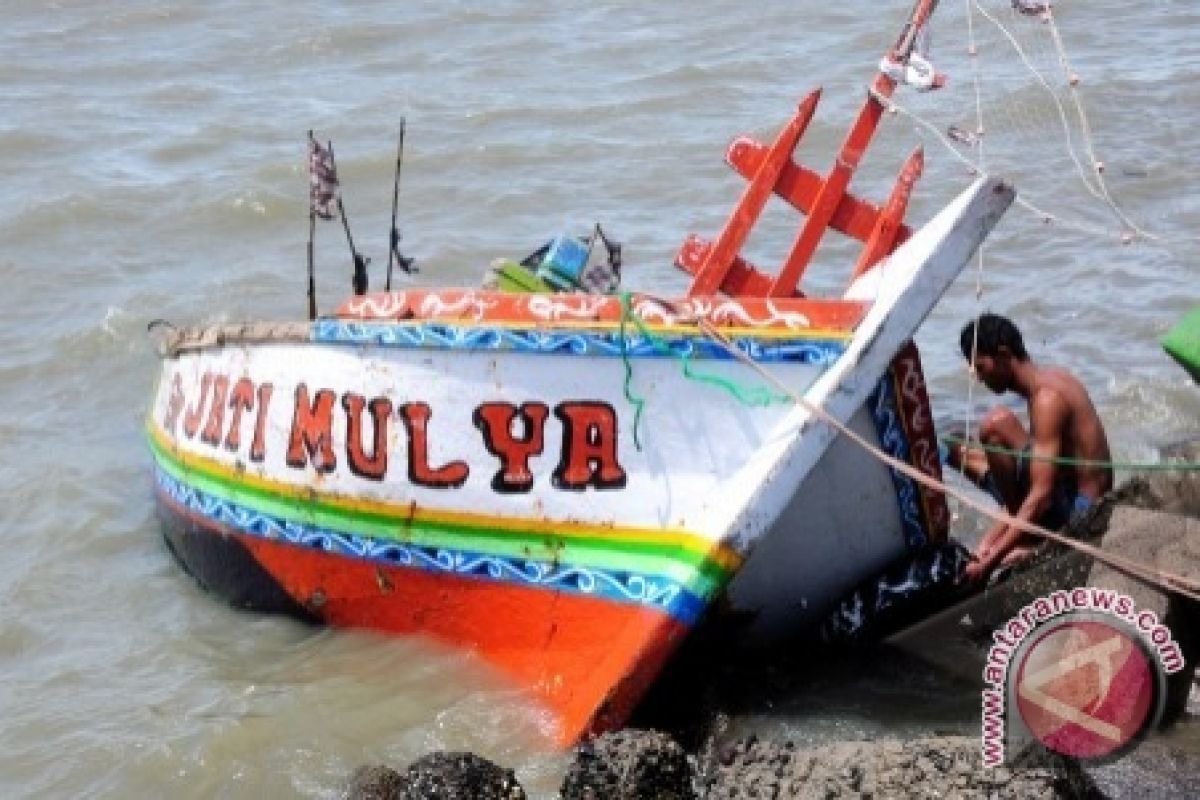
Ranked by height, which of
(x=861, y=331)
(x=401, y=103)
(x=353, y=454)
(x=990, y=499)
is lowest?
(x=401, y=103)

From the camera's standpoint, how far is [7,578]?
8500 millimetres

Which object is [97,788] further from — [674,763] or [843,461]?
[843,461]

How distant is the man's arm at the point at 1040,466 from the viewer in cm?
644

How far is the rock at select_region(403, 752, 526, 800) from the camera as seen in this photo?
5219 millimetres

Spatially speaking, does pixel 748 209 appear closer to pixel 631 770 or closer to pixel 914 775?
pixel 631 770

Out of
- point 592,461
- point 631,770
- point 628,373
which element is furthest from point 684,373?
point 631,770

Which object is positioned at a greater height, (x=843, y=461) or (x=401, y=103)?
(x=843, y=461)

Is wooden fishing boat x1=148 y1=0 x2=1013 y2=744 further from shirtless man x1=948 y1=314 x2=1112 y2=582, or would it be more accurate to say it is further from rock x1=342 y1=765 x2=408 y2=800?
rock x1=342 y1=765 x2=408 y2=800

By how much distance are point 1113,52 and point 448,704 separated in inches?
480

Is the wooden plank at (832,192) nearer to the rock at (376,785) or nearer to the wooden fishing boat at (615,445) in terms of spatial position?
the wooden fishing boat at (615,445)

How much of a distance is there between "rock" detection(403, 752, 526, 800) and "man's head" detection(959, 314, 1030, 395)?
8.00 feet

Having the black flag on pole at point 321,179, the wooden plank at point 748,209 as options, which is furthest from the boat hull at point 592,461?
the black flag on pole at point 321,179

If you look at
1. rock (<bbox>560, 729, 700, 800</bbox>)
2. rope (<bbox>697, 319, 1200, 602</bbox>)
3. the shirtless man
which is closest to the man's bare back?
the shirtless man

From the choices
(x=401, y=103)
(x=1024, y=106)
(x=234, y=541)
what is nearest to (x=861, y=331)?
(x=234, y=541)
